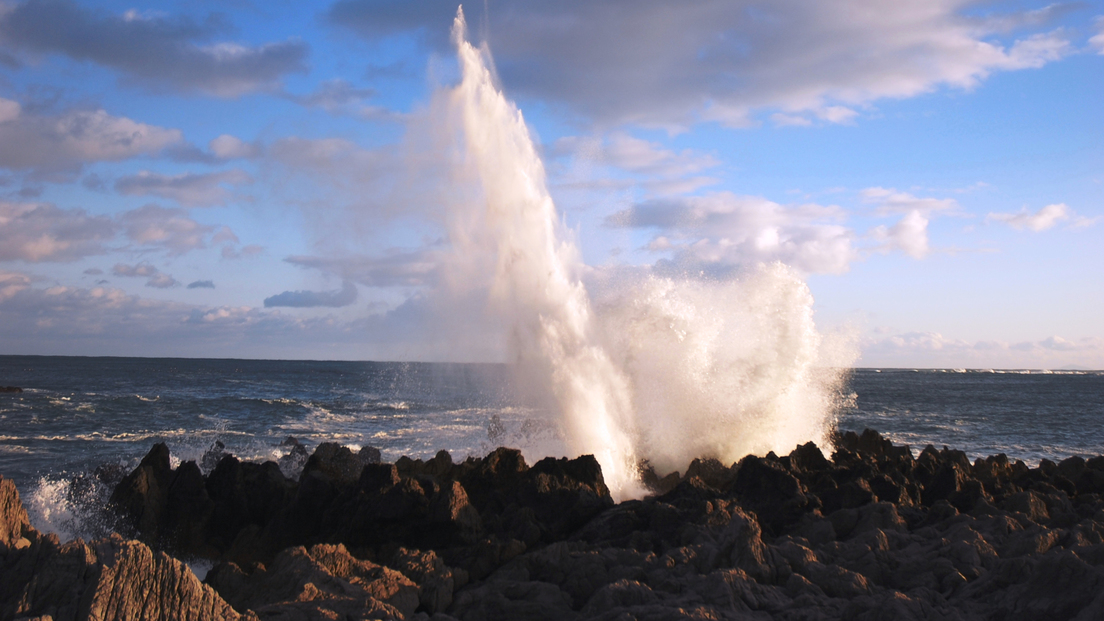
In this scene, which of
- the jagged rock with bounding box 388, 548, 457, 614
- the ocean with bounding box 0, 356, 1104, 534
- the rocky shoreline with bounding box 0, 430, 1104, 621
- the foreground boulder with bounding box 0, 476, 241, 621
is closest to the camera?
the foreground boulder with bounding box 0, 476, 241, 621

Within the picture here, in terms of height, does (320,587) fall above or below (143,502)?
above

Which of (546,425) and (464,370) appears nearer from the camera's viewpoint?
(546,425)

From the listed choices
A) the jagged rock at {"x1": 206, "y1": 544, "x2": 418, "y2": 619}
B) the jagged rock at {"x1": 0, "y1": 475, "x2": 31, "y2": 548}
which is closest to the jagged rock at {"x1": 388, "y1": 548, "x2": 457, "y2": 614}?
the jagged rock at {"x1": 206, "y1": 544, "x2": 418, "y2": 619}

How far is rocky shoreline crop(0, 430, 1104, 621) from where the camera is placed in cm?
662

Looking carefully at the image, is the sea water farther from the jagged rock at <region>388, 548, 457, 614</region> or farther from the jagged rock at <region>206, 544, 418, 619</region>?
the jagged rock at <region>388, 548, 457, 614</region>

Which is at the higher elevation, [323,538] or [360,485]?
[360,485]

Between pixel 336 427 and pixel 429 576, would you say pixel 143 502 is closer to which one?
pixel 429 576

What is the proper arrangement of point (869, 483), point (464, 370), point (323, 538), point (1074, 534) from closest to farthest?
point (1074, 534) < point (323, 538) < point (869, 483) < point (464, 370)

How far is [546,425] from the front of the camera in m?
21.8

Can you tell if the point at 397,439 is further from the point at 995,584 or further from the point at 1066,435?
the point at 1066,435

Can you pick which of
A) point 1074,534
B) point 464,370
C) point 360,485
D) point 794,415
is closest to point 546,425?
point 794,415

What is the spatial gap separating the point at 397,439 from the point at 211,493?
15033 millimetres

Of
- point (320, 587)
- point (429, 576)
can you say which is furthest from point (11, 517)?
point (429, 576)

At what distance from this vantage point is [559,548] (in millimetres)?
9164
